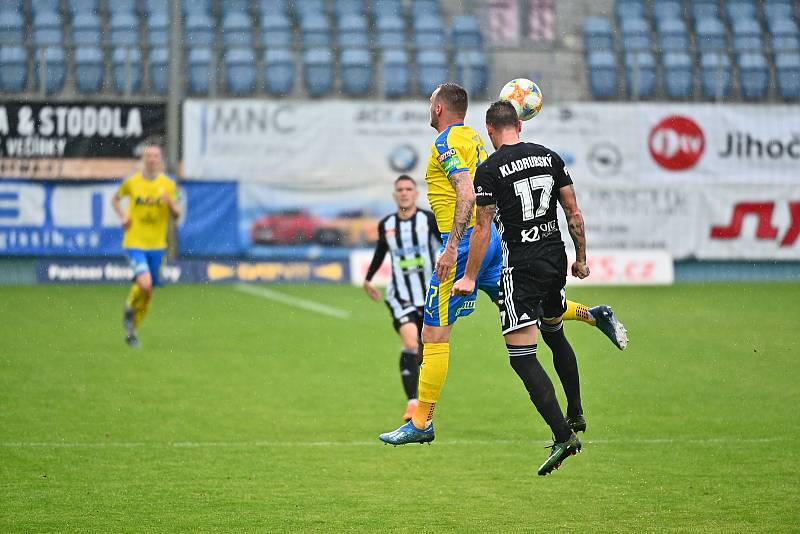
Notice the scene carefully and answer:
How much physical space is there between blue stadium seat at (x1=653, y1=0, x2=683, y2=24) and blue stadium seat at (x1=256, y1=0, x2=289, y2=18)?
7.30 meters

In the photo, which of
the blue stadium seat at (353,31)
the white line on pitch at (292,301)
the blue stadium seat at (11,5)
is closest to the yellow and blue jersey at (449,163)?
the white line on pitch at (292,301)

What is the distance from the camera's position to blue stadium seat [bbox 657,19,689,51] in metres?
25.2

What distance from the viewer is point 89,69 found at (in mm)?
22875

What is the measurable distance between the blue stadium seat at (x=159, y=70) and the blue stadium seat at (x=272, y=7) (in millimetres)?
2377

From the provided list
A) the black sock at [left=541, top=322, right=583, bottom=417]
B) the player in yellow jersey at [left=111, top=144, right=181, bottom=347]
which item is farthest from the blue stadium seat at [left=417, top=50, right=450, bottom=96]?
the black sock at [left=541, top=322, right=583, bottom=417]

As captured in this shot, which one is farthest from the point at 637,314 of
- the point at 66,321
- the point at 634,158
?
the point at 66,321

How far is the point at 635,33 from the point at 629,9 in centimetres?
87

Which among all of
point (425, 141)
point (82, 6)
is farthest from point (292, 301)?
point (82, 6)

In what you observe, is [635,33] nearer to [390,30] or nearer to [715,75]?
[715,75]

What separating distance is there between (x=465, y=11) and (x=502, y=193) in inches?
706

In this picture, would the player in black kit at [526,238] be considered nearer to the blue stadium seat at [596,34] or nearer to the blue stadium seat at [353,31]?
the blue stadium seat at [353,31]

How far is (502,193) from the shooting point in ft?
24.7

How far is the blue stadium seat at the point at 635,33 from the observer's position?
24875 mm

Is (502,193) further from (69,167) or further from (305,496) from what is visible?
(69,167)
